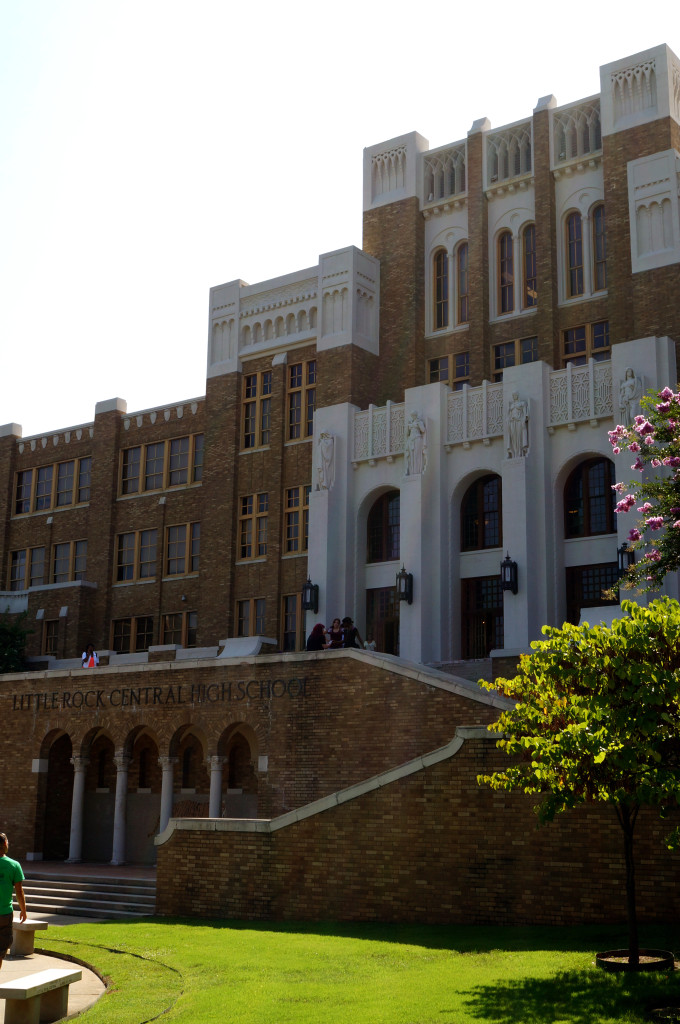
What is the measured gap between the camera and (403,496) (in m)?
32.3

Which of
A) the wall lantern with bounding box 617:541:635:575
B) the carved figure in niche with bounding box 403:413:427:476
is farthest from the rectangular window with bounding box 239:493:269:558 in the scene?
the wall lantern with bounding box 617:541:635:575

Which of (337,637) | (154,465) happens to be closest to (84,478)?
(154,465)

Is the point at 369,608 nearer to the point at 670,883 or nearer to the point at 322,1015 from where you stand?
the point at 670,883

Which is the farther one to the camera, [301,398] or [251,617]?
[301,398]

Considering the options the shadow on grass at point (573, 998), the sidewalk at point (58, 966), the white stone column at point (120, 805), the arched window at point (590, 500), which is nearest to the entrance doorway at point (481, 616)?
the arched window at point (590, 500)

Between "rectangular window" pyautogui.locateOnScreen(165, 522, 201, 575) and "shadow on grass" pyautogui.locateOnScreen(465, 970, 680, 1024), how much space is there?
28.3m

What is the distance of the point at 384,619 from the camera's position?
3375 cm

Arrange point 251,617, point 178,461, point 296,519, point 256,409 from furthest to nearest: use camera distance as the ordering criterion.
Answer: point 178,461, point 256,409, point 251,617, point 296,519

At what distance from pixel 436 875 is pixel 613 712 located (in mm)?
7021

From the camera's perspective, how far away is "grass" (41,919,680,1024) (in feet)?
39.2

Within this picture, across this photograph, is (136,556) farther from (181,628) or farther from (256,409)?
(256,409)

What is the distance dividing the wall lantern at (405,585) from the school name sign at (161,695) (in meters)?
5.42

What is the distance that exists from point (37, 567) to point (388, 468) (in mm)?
18487

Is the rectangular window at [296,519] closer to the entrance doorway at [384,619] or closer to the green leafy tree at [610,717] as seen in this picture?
the entrance doorway at [384,619]
